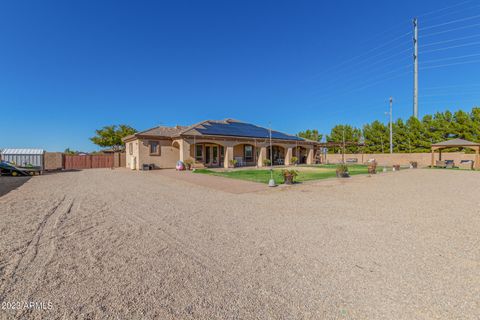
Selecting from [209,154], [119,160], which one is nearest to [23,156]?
[119,160]

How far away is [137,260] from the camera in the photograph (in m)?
3.60

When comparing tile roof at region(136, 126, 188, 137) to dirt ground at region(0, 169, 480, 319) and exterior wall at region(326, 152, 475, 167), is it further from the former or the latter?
exterior wall at region(326, 152, 475, 167)

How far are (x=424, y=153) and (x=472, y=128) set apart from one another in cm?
576

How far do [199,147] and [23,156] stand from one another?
15.5m

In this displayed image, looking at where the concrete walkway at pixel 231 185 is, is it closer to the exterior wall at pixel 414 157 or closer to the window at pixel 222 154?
the window at pixel 222 154

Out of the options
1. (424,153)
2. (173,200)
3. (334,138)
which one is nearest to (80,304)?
(173,200)

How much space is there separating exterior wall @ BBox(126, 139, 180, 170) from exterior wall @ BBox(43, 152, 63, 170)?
7.79 m

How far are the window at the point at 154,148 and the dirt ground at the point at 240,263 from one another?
16.2m

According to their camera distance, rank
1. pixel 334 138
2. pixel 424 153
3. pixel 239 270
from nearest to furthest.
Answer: pixel 239 270 → pixel 424 153 → pixel 334 138

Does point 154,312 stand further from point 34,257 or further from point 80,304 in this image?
point 34,257

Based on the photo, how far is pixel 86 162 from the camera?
92.0 feet

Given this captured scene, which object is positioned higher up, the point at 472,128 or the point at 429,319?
the point at 472,128

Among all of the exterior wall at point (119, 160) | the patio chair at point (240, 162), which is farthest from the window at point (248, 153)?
the exterior wall at point (119, 160)

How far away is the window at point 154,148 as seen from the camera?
22731 millimetres
